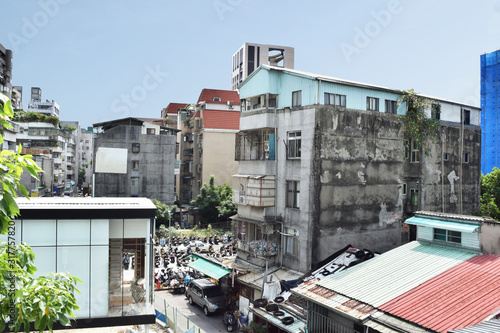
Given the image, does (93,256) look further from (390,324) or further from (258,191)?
(258,191)

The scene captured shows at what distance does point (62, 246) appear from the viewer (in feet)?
43.2

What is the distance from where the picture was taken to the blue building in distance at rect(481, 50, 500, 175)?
1743 inches

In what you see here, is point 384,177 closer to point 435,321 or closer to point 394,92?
point 394,92

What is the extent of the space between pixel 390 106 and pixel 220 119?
107ft

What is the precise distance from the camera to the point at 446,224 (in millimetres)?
16625

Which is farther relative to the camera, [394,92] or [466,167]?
[466,167]

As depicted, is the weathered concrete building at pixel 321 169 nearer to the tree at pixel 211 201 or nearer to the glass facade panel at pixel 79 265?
the glass facade panel at pixel 79 265

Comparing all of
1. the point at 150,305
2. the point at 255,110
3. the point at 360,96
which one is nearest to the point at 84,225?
the point at 150,305

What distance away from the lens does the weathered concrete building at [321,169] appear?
71.3 ft

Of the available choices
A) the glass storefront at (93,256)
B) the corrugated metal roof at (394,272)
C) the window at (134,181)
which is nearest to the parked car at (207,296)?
the corrugated metal roof at (394,272)

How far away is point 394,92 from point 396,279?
1371 cm

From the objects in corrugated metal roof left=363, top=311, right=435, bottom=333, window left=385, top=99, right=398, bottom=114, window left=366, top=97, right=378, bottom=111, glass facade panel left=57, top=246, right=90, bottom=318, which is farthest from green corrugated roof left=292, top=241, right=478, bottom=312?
window left=385, top=99, right=398, bottom=114

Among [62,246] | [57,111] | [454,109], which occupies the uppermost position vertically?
[57,111]

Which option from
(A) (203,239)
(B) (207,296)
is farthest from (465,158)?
(A) (203,239)
